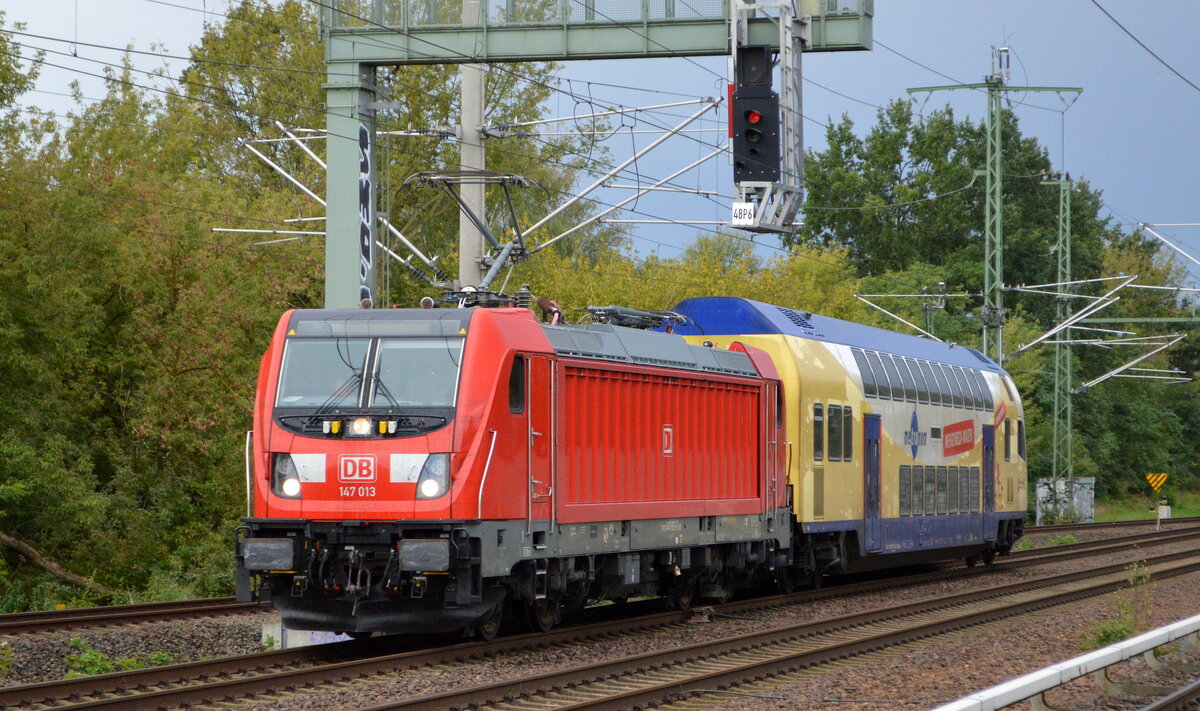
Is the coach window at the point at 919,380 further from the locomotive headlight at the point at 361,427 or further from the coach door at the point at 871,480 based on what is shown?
the locomotive headlight at the point at 361,427

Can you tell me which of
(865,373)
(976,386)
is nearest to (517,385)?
(865,373)

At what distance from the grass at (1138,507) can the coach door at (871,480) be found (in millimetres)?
43980

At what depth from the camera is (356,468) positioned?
45.0ft

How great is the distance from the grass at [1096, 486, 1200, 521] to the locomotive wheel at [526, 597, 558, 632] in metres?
52.5

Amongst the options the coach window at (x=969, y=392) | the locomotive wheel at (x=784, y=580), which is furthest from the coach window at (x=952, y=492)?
the locomotive wheel at (x=784, y=580)

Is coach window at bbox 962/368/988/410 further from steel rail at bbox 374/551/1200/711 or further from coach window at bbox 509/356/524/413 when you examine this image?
coach window at bbox 509/356/524/413

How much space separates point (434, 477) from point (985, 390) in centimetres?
1772

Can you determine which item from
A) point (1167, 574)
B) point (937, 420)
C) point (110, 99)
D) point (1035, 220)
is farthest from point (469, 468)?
point (1035, 220)

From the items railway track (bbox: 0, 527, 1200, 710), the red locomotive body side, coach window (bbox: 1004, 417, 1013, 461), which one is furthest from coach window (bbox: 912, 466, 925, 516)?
railway track (bbox: 0, 527, 1200, 710)

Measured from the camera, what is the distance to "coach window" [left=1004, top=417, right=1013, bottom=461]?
29781mm

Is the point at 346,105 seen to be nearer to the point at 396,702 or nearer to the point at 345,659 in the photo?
the point at 345,659

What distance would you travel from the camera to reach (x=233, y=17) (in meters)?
47.3

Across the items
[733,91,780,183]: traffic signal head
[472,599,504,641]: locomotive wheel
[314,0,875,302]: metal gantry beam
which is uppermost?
[314,0,875,302]: metal gantry beam

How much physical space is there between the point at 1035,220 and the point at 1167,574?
60.8 metres
